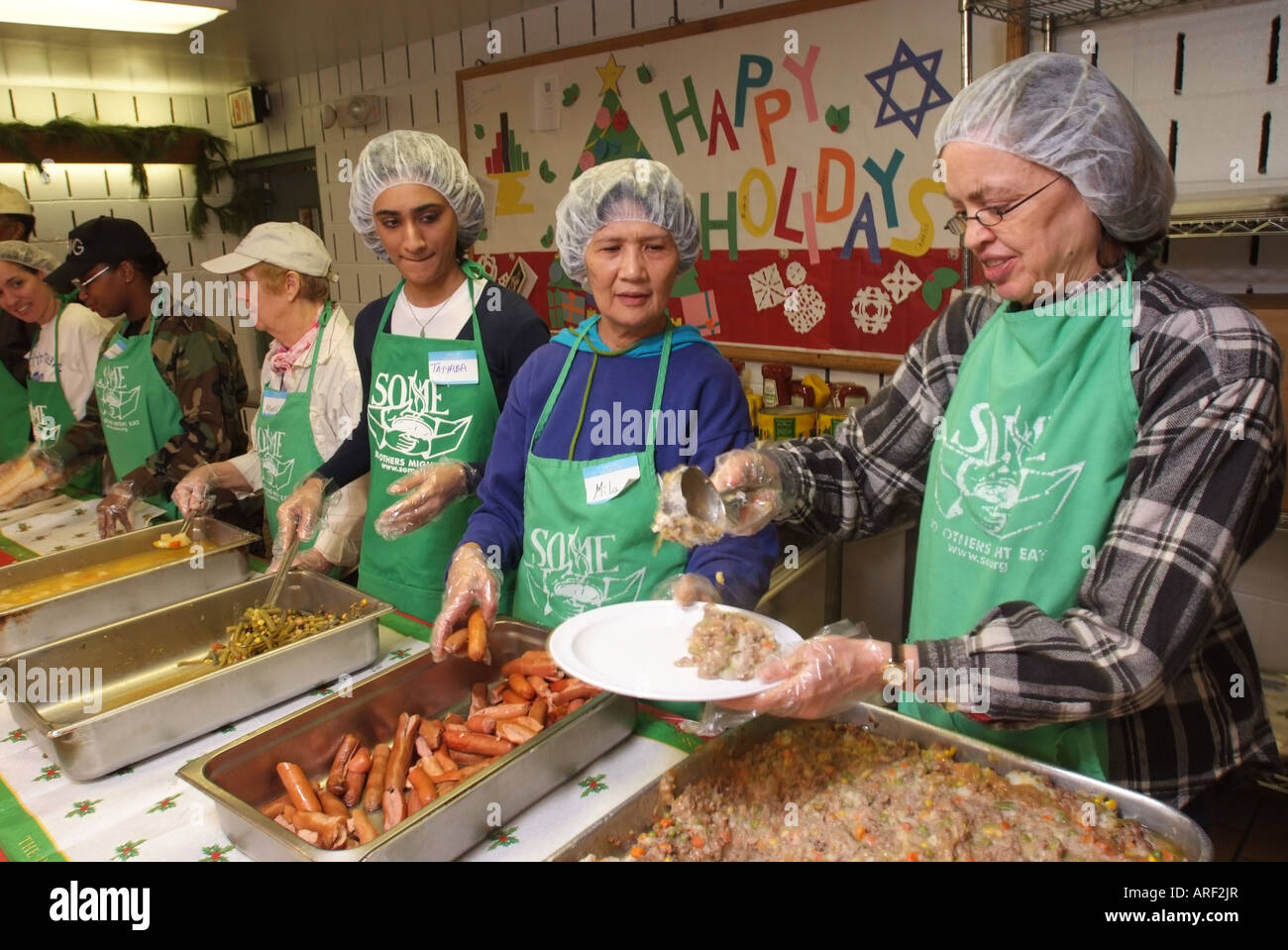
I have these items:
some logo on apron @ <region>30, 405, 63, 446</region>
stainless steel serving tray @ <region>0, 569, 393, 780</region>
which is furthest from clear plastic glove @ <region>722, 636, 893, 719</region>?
some logo on apron @ <region>30, 405, 63, 446</region>

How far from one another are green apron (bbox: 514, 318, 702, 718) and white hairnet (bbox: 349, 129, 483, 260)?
0.92 meters

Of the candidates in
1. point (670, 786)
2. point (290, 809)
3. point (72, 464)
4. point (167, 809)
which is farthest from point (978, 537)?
point (72, 464)

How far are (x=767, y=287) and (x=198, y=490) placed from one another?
2.61 meters

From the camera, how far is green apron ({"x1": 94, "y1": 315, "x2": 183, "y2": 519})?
3.67 meters

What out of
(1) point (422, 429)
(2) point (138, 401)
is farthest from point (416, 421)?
(2) point (138, 401)

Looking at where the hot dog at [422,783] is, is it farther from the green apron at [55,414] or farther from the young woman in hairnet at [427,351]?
the green apron at [55,414]

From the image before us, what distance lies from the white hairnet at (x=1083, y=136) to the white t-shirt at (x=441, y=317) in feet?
5.61

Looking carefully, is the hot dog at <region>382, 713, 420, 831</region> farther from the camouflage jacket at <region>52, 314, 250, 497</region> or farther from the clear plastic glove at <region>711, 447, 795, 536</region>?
the camouflage jacket at <region>52, 314, 250, 497</region>

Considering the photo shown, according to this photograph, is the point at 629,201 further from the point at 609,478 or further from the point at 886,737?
the point at 886,737

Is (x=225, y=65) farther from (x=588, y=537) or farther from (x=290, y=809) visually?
(x=290, y=809)

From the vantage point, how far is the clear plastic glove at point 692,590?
1781 mm

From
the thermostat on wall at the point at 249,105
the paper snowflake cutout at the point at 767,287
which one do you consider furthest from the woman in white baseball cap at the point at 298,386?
the thermostat on wall at the point at 249,105

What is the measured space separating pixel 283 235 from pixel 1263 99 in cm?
319

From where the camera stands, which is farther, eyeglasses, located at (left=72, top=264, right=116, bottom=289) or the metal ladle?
eyeglasses, located at (left=72, top=264, right=116, bottom=289)
